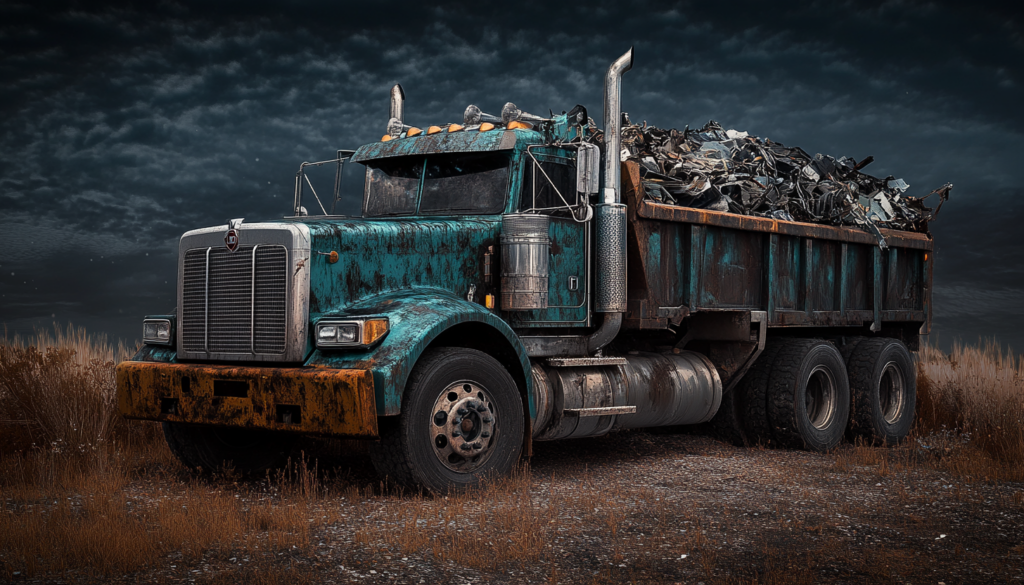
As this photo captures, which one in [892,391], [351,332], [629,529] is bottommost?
[629,529]

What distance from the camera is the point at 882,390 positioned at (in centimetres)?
1241

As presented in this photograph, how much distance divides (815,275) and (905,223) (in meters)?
2.72

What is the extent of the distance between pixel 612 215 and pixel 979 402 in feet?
20.5

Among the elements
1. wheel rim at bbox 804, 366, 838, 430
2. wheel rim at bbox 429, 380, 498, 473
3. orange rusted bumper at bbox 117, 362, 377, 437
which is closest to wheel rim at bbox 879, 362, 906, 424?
wheel rim at bbox 804, 366, 838, 430

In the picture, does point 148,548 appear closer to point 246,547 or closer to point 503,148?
point 246,547

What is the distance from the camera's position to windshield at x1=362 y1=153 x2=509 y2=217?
8.07 metres

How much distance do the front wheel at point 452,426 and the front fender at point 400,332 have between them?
0.72ft

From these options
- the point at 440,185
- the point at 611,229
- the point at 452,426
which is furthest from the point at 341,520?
the point at 611,229

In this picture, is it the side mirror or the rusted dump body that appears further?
the rusted dump body

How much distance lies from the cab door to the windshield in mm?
248

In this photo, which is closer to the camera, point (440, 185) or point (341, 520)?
point (341, 520)

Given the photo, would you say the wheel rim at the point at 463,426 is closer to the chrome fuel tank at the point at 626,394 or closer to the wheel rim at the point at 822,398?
the chrome fuel tank at the point at 626,394

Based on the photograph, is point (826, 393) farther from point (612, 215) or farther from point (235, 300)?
point (235, 300)

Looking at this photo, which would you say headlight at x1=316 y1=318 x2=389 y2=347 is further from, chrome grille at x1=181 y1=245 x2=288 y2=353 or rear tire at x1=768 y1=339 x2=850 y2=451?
rear tire at x1=768 y1=339 x2=850 y2=451
